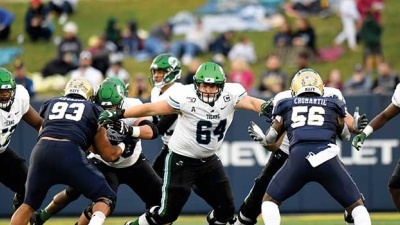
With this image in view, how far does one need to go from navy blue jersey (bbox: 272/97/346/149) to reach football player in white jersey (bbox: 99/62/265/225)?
0.66 metres

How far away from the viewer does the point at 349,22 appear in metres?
19.9

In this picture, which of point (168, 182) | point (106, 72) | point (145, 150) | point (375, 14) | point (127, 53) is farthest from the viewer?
point (127, 53)

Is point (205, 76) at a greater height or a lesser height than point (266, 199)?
greater

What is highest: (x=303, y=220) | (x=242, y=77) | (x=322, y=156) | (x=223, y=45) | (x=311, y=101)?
(x=311, y=101)

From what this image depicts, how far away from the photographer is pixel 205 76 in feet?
31.1

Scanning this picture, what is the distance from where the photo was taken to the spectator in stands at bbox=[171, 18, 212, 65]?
788 inches

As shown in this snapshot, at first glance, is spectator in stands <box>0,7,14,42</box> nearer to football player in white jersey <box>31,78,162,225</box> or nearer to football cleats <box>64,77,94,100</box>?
football player in white jersey <box>31,78,162,225</box>

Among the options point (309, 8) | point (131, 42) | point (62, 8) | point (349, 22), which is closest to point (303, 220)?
point (349, 22)

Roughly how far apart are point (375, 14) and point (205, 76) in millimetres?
9777

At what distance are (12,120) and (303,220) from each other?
420cm

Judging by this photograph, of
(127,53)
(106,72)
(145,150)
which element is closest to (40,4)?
(127,53)

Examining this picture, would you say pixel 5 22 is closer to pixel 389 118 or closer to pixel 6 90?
pixel 6 90

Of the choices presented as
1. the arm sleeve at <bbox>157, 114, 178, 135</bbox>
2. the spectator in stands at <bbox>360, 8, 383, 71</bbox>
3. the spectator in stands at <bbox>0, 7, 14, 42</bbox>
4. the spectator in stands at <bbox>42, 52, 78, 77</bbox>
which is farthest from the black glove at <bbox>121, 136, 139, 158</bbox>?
the spectator in stands at <bbox>0, 7, 14, 42</bbox>

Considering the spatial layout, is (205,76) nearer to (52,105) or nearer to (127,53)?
(52,105)
